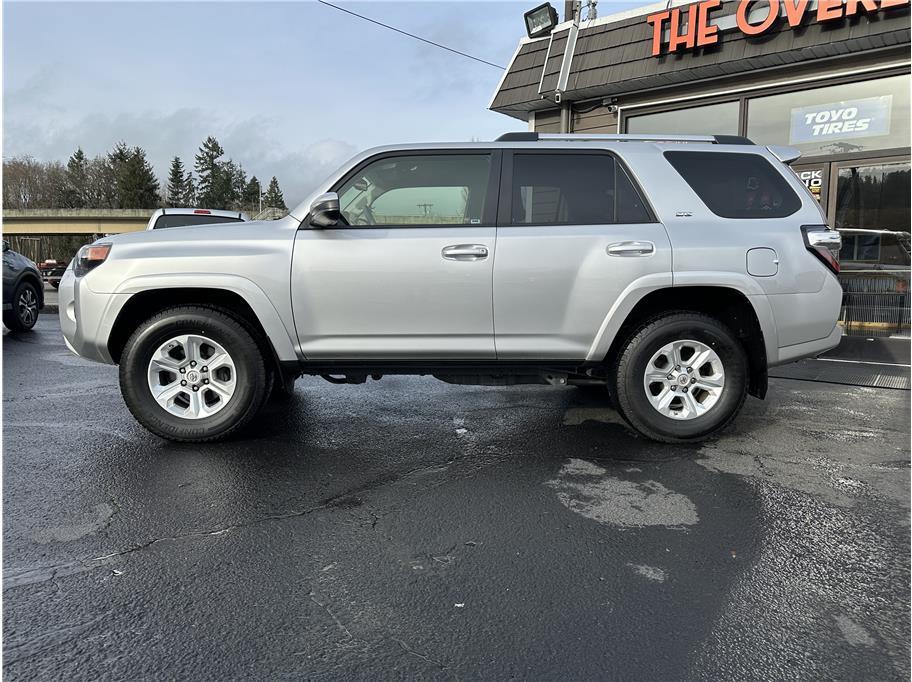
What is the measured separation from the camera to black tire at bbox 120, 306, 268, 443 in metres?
4.04

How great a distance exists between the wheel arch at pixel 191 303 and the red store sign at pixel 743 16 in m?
7.82

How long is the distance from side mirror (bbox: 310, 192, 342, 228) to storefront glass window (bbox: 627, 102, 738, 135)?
22.6 ft

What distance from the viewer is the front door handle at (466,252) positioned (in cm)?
400

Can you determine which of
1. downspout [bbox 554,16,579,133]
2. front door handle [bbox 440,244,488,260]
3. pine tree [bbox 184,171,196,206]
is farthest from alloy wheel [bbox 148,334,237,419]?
pine tree [bbox 184,171,196,206]

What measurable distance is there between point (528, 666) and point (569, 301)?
2.47m

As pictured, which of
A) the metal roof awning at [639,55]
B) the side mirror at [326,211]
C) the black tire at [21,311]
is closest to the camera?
the side mirror at [326,211]

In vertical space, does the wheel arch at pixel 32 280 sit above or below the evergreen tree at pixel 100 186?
below

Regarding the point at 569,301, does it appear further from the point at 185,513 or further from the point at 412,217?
the point at 185,513

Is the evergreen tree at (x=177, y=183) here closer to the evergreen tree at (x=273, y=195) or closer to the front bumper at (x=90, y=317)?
the evergreen tree at (x=273, y=195)

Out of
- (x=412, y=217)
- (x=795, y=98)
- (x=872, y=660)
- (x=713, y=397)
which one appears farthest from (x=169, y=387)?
(x=795, y=98)

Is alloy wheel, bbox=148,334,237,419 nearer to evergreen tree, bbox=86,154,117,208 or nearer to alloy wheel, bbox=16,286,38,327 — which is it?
alloy wheel, bbox=16,286,38,327

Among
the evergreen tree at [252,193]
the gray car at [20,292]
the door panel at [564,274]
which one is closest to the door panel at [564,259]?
the door panel at [564,274]

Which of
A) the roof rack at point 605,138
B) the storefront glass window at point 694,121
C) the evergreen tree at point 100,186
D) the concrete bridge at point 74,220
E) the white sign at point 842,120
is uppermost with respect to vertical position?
the evergreen tree at point 100,186

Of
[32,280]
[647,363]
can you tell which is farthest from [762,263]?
[32,280]
